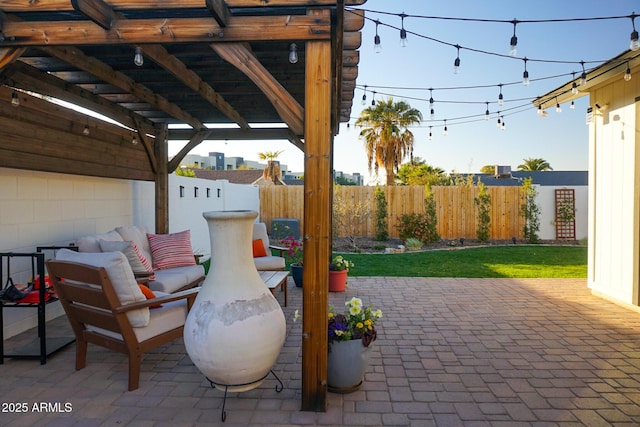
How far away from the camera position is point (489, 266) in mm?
7684

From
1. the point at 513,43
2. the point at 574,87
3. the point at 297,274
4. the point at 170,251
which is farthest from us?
the point at 297,274

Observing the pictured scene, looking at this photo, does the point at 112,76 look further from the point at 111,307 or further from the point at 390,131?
the point at 390,131

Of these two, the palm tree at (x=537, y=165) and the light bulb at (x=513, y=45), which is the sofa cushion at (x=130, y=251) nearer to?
the light bulb at (x=513, y=45)

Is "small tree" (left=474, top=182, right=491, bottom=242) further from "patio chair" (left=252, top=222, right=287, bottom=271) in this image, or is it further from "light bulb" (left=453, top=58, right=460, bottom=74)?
"light bulb" (left=453, top=58, right=460, bottom=74)

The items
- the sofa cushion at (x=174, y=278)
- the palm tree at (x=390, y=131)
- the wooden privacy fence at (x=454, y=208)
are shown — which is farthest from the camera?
the palm tree at (x=390, y=131)

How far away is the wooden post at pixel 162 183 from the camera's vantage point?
6.47 metres

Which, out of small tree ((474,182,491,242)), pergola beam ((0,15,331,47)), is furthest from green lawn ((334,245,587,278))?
pergola beam ((0,15,331,47))

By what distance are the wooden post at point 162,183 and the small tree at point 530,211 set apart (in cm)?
928

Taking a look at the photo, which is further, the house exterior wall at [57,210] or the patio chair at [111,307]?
the house exterior wall at [57,210]

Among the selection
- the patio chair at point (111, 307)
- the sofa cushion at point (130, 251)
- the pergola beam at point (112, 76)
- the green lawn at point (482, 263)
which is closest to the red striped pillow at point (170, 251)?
the sofa cushion at point (130, 251)

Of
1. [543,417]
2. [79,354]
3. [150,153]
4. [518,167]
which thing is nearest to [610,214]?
[543,417]

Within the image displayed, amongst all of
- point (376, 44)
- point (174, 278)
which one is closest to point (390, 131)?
point (376, 44)

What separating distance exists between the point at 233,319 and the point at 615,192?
4.98 metres

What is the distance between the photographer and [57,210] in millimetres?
4559
